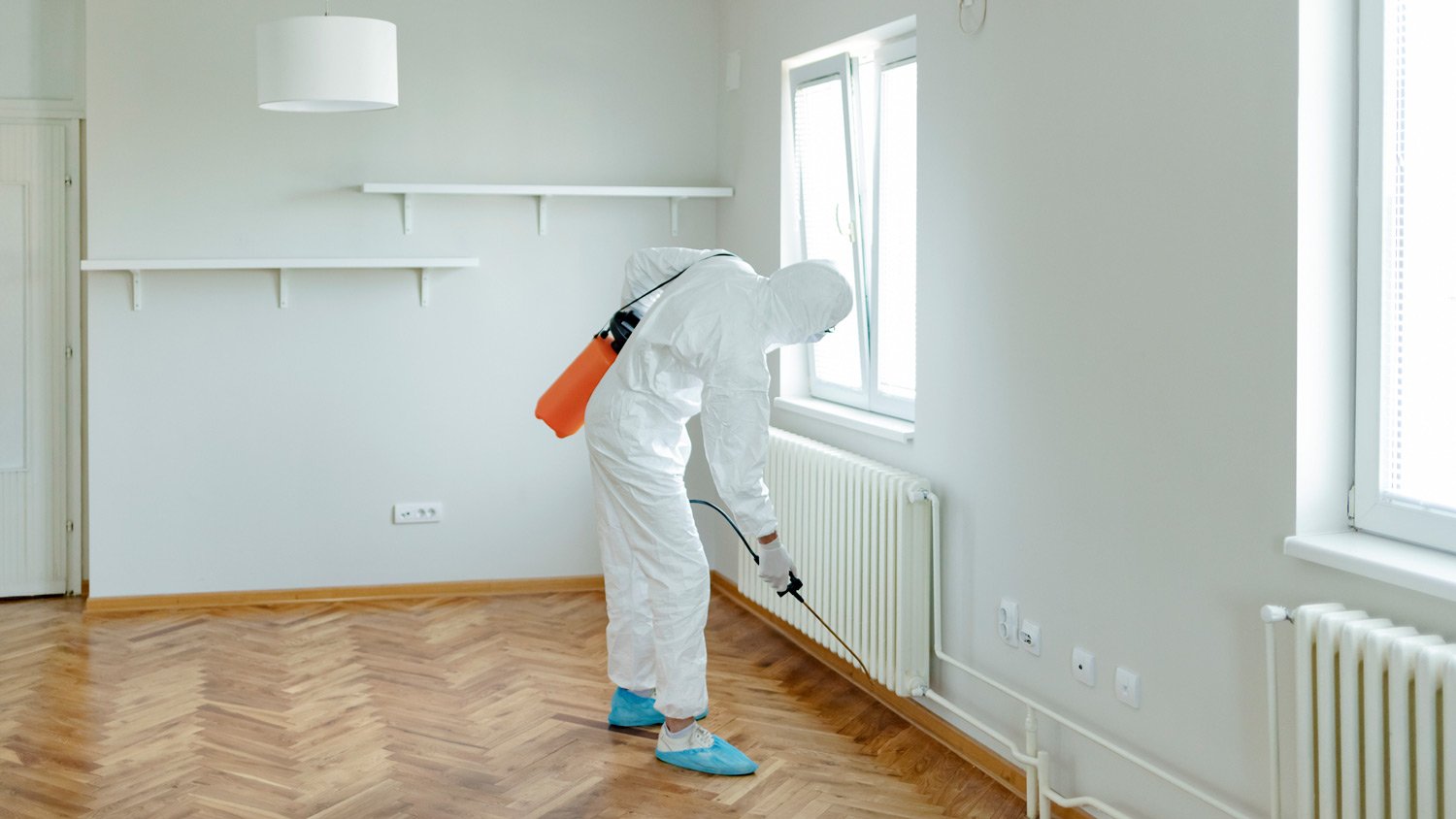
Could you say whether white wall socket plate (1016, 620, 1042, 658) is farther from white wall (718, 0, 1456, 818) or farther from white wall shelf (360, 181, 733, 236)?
white wall shelf (360, 181, 733, 236)

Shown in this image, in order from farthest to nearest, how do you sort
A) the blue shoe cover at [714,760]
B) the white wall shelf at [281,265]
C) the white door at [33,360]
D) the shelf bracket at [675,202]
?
the shelf bracket at [675,202], the white door at [33,360], the white wall shelf at [281,265], the blue shoe cover at [714,760]

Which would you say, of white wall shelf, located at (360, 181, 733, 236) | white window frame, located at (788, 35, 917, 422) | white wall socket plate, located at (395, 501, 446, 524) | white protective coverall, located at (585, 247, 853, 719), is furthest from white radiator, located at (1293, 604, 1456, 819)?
white wall socket plate, located at (395, 501, 446, 524)

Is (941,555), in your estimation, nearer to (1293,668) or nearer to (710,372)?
(710,372)

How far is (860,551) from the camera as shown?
13.0 ft

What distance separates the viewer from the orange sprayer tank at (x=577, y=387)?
3646 millimetres

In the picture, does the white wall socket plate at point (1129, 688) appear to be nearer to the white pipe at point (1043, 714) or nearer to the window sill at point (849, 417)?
the white pipe at point (1043, 714)

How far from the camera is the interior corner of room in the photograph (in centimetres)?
245

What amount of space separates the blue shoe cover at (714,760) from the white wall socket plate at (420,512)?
2.22m

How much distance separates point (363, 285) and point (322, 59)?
170cm

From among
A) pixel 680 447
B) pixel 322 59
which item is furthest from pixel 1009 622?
pixel 322 59

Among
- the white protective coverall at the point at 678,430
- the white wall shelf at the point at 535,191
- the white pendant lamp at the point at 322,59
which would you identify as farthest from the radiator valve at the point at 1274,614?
the white wall shelf at the point at 535,191

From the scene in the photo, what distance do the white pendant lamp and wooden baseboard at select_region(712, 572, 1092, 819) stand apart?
2.30 m

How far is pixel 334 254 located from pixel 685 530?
247cm

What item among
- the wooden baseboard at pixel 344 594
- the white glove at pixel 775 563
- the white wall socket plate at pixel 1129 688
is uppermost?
the white glove at pixel 775 563
